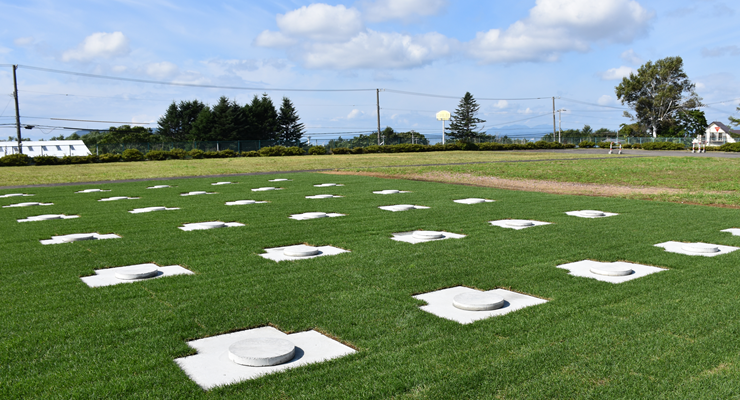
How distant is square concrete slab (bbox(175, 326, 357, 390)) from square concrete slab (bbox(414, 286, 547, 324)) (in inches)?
29.2

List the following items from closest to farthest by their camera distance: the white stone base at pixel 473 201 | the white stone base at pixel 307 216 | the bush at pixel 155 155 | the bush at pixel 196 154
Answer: the white stone base at pixel 307 216 → the white stone base at pixel 473 201 → the bush at pixel 155 155 → the bush at pixel 196 154

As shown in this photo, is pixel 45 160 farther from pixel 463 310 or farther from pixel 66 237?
pixel 463 310

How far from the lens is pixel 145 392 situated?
2.08 m

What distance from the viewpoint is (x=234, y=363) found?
2.36 meters

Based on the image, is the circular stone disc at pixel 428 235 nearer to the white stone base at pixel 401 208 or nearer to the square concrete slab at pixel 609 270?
the square concrete slab at pixel 609 270

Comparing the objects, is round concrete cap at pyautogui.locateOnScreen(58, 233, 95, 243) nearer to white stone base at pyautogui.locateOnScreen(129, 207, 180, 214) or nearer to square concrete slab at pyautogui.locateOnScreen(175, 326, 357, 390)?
white stone base at pyautogui.locateOnScreen(129, 207, 180, 214)

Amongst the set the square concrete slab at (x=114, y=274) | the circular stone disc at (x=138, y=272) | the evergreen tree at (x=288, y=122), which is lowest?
the square concrete slab at (x=114, y=274)

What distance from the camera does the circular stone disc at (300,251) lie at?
14.8 ft

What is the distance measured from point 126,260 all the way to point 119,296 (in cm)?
114

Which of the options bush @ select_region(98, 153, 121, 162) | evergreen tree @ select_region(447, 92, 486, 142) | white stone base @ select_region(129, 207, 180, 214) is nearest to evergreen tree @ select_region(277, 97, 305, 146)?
evergreen tree @ select_region(447, 92, 486, 142)

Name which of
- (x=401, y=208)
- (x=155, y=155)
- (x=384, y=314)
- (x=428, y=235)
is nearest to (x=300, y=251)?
(x=428, y=235)

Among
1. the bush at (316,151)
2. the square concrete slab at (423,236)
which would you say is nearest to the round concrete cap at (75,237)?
the square concrete slab at (423,236)

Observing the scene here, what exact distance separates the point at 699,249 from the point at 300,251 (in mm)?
3469

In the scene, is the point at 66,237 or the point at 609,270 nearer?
the point at 609,270
